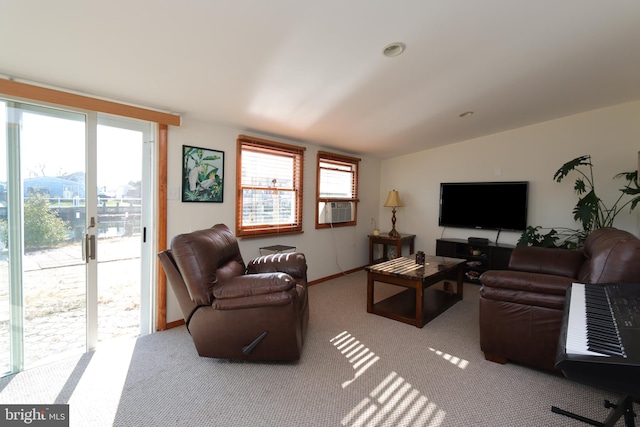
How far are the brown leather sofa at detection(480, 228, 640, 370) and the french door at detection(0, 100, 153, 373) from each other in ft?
9.48

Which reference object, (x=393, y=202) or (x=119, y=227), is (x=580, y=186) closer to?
(x=393, y=202)

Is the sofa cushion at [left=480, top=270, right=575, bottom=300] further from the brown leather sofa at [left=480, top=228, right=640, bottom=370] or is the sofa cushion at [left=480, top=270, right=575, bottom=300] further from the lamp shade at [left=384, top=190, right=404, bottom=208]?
the lamp shade at [left=384, top=190, right=404, bottom=208]

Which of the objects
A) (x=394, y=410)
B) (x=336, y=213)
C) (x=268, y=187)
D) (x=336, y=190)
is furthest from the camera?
(x=336, y=190)

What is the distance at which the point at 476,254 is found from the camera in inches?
167

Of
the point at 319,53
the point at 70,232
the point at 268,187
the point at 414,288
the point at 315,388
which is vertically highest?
the point at 319,53

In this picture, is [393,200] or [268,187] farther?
[393,200]

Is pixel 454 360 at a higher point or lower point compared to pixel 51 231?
lower

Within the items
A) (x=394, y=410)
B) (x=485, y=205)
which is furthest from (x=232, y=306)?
(x=485, y=205)

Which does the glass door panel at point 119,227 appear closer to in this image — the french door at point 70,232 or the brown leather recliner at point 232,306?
the french door at point 70,232

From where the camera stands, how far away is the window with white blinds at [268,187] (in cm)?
337

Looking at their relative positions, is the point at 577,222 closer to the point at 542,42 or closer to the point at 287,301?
the point at 542,42

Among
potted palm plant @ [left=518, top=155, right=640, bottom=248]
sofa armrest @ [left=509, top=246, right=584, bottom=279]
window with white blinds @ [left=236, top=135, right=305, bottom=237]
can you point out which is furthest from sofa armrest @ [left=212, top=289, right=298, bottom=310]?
potted palm plant @ [left=518, top=155, right=640, bottom=248]

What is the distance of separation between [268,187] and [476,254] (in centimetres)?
308

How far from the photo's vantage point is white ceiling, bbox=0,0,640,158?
1.54 metres
